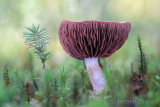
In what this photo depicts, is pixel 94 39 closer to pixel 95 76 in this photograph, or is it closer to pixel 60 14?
pixel 95 76

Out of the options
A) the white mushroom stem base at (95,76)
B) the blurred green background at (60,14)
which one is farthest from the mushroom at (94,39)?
the blurred green background at (60,14)

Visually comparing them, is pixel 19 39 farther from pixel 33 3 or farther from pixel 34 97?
pixel 34 97

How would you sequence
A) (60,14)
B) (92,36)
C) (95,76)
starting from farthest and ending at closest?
(60,14) < (95,76) < (92,36)

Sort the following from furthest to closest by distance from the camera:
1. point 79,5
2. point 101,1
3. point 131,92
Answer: point 101,1 < point 79,5 < point 131,92

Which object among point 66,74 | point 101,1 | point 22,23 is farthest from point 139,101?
point 101,1

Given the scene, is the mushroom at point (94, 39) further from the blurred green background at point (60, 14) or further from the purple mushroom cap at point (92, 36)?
the blurred green background at point (60, 14)

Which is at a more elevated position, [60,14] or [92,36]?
[60,14]

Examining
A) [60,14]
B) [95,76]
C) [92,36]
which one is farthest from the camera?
[60,14]

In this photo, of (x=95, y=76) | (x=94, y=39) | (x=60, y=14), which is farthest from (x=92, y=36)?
(x=60, y=14)
